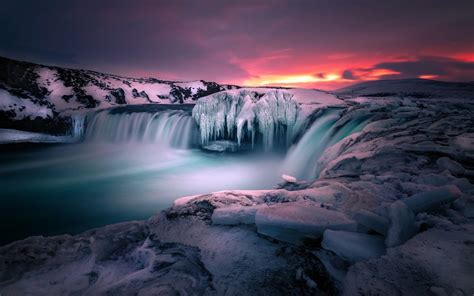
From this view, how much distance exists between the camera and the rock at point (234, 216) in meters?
2.42

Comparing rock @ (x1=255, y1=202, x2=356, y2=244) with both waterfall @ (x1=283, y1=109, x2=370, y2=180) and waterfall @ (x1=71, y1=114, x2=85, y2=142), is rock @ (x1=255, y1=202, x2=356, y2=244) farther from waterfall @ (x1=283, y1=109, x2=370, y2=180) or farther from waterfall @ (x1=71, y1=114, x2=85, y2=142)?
waterfall @ (x1=71, y1=114, x2=85, y2=142)

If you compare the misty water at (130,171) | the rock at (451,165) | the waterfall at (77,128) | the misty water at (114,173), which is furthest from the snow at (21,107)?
the rock at (451,165)

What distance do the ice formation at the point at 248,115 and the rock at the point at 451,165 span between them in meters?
6.80

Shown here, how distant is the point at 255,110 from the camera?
A: 34.7ft

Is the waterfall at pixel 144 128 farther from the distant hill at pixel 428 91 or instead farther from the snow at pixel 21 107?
the distant hill at pixel 428 91

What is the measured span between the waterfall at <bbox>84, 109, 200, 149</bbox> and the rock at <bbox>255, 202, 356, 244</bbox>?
458 inches

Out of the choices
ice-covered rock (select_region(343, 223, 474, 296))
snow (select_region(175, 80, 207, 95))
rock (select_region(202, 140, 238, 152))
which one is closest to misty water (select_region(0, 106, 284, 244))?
rock (select_region(202, 140, 238, 152))

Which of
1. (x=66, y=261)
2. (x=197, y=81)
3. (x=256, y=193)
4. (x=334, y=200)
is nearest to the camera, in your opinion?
(x=66, y=261)

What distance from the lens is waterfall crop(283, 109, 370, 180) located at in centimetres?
721

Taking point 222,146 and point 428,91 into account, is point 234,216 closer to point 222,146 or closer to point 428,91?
point 222,146

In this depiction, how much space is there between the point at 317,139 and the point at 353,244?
6947 millimetres

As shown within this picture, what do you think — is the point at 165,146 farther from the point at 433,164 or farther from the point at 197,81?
the point at 197,81

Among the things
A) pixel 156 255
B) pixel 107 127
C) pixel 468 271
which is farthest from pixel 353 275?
pixel 107 127

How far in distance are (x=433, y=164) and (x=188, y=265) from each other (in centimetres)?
361
